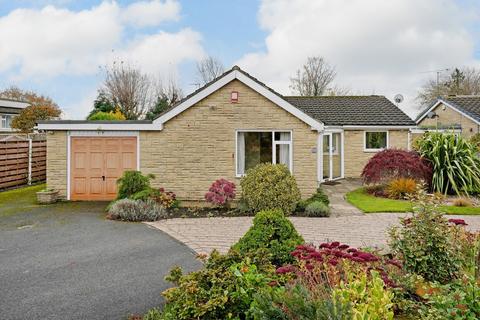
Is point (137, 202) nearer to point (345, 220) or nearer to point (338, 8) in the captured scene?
point (345, 220)

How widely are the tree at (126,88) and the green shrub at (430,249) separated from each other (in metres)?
32.6

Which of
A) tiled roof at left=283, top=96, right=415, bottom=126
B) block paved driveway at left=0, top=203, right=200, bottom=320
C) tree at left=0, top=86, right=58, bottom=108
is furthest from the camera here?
tree at left=0, top=86, right=58, bottom=108

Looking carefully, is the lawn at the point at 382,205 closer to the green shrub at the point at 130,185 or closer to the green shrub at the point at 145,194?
the green shrub at the point at 145,194

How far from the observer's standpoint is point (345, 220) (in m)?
11.7

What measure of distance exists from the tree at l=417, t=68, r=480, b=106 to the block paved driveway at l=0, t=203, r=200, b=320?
43.8 metres

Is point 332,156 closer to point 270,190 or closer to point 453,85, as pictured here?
point 270,190

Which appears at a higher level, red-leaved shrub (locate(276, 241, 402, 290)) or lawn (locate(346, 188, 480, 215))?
red-leaved shrub (locate(276, 241, 402, 290))

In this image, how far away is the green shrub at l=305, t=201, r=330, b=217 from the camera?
1227cm

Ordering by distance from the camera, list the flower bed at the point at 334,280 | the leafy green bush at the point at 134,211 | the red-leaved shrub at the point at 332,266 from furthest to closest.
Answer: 1. the leafy green bush at the point at 134,211
2. the red-leaved shrub at the point at 332,266
3. the flower bed at the point at 334,280

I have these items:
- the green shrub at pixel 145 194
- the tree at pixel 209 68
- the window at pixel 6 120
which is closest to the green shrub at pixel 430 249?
the green shrub at pixel 145 194

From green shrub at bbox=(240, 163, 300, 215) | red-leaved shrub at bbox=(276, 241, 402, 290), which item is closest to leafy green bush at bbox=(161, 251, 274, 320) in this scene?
red-leaved shrub at bbox=(276, 241, 402, 290)

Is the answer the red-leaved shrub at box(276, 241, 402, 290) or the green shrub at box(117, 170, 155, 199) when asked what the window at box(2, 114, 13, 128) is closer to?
the green shrub at box(117, 170, 155, 199)

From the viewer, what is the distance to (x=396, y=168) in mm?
15742

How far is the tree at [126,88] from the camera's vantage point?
36.1 metres
